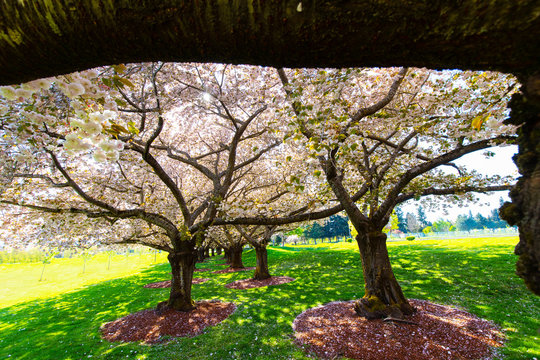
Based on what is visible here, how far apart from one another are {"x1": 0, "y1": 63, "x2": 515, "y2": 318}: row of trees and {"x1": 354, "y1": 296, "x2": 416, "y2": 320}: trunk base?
0.11ft

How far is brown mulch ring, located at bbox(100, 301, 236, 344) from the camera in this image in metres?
7.88

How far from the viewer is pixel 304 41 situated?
114 cm

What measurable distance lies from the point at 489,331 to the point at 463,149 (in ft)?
15.6

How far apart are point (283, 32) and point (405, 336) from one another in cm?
753

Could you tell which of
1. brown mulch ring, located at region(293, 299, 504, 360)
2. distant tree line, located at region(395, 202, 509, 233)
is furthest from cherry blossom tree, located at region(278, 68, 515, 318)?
distant tree line, located at region(395, 202, 509, 233)

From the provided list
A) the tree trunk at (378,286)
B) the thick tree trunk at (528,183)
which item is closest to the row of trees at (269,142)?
the tree trunk at (378,286)

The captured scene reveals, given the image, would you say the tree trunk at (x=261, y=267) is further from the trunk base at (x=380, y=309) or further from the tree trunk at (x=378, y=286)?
the trunk base at (x=380, y=309)

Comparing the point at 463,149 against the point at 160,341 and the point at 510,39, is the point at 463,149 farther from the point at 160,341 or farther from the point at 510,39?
the point at 160,341

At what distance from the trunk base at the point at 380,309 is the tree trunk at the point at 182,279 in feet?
21.8

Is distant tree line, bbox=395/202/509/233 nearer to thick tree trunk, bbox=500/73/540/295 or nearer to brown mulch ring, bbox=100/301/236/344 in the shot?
brown mulch ring, bbox=100/301/236/344

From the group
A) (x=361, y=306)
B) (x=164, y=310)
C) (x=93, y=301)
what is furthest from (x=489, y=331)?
(x=93, y=301)

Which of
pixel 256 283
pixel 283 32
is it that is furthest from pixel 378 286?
pixel 256 283

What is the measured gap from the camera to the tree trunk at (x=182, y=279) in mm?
9852

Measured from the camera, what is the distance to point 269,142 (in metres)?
11.3
